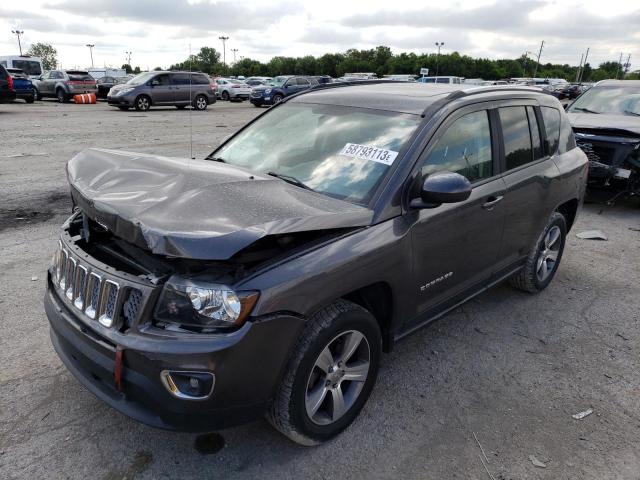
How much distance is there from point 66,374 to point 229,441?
49.1 inches

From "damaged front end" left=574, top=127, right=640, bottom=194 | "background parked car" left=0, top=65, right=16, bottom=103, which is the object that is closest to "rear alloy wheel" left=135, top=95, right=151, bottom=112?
"background parked car" left=0, top=65, right=16, bottom=103

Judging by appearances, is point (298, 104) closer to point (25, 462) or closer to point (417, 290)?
point (417, 290)

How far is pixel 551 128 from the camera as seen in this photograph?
448 centimetres

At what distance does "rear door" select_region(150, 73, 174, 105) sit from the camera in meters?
22.5

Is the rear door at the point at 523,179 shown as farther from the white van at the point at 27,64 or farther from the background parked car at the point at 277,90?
the white van at the point at 27,64

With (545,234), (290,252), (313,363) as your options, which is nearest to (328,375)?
(313,363)

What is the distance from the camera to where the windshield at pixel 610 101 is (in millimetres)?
8820

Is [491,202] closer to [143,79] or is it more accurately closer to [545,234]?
[545,234]

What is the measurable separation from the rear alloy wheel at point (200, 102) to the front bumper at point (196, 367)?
23275mm

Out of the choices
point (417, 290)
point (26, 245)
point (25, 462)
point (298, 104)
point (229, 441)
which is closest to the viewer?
point (25, 462)

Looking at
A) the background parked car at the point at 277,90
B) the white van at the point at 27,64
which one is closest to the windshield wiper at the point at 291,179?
the background parked car at the point at 277,90

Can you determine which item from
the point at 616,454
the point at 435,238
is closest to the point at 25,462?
the point at 435,238

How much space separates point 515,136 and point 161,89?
70.6 feet

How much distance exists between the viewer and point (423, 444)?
2.79 meters
